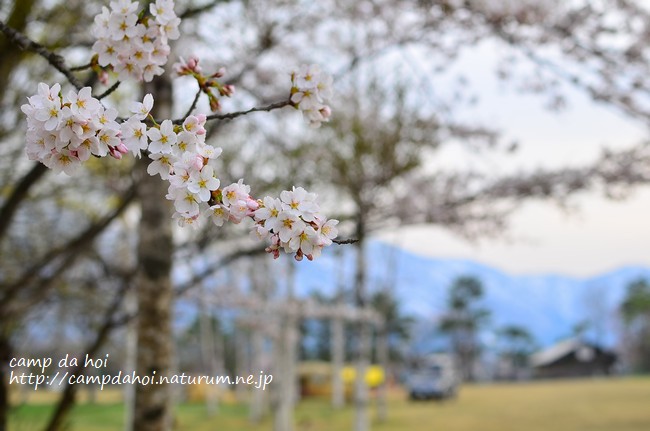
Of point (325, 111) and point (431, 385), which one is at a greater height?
point (431, 385)

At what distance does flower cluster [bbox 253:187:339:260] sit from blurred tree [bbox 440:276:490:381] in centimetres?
→ 4654

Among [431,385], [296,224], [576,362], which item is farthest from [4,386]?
[576,362]

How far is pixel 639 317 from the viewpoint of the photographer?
1758 inches

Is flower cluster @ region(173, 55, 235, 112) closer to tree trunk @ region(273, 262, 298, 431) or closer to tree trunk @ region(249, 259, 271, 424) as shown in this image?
tree trunk @ region(273, 262, 298, 431)

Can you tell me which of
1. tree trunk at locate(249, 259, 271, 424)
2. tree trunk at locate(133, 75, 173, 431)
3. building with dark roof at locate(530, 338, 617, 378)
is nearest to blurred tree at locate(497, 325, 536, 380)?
building with dark roof at locate(530, 338, 617, 378)

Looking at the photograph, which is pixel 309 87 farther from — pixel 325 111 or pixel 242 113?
pixel 242 113

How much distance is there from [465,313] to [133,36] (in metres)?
47.9

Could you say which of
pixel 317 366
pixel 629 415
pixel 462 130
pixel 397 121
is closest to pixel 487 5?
pixel 397 121

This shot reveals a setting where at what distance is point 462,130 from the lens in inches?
298

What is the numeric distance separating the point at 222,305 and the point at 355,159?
5860mm

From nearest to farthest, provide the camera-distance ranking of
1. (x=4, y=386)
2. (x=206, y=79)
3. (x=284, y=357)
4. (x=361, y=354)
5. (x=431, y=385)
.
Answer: (x=206, y=79) < (x=4, y=386) < (x=361, y=354) < (x=284, y=357) < (x=431, y=385)

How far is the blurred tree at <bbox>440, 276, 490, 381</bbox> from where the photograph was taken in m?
46.3

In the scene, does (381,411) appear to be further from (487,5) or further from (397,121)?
(487,5)

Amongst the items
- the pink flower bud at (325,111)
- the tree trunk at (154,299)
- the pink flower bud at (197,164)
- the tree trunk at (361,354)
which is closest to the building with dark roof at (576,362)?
the tree trunk at (361,354)
